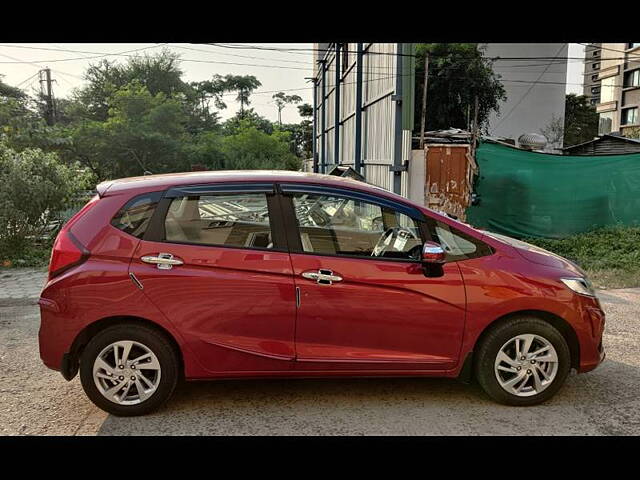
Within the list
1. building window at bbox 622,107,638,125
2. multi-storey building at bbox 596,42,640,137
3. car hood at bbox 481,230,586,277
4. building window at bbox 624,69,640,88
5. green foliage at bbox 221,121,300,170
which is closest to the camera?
car hood at bbox 481,230,586,277

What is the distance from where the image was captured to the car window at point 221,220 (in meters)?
3.66

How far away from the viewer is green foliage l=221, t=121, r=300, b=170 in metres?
34.8

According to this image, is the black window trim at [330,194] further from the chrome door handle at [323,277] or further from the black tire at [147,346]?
the black tire at [147,346]

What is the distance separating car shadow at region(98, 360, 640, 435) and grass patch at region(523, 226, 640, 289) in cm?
451

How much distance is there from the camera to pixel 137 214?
3.68 metres

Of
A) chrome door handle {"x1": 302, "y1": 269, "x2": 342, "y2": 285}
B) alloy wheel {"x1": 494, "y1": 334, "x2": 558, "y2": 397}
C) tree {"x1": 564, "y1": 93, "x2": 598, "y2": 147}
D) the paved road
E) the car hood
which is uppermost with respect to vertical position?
tree {"x1": 564, "y1": 93, "x2": 598, "y2": 147}

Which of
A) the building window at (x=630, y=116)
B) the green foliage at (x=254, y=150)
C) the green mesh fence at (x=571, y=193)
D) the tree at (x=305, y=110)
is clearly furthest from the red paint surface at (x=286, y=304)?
the tree at (x=305, y=110)

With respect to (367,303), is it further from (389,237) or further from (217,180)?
(217,180)

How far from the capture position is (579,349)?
12.6ft

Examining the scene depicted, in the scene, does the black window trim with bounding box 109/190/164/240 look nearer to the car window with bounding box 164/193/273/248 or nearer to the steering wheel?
the car window with bounding box 164/193/273/248

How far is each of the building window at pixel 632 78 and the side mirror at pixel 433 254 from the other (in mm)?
63201

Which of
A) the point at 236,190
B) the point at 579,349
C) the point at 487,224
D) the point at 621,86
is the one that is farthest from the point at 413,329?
the point at 621,86

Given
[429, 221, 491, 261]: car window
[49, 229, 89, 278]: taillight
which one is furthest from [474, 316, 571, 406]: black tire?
[49, 229, 89, 278]: taillight

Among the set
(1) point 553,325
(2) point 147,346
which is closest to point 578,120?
(1) point 553,325
